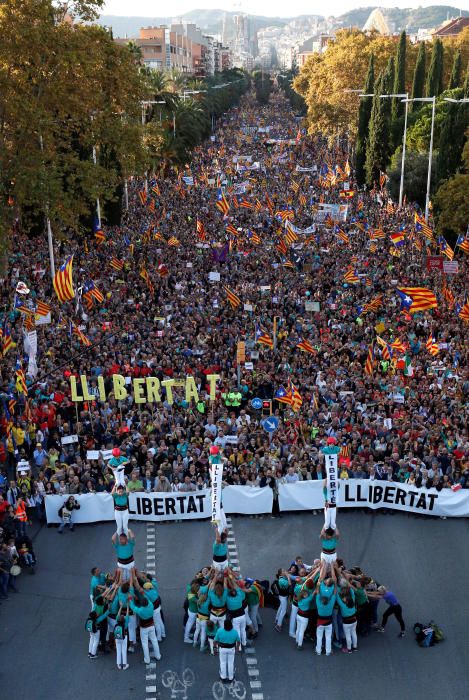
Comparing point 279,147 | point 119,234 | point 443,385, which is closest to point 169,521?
point 443,385

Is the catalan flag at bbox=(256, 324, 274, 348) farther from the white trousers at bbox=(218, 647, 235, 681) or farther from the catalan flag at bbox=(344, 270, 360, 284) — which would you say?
the white trousers at bbox=(218, 647, 235, 681)

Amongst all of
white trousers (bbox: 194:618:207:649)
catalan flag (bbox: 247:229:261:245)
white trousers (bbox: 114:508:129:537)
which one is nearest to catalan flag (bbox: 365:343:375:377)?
white trousers (bbox: 194:618:207:649)

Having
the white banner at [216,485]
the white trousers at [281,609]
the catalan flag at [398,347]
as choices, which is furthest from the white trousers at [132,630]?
the catalan flag at [398,347]

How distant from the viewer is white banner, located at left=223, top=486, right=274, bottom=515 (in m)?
17.4

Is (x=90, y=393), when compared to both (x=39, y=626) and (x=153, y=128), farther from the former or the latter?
(x=153, y=128)

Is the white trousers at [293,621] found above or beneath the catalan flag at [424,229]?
beneath

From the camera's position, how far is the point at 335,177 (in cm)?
5469

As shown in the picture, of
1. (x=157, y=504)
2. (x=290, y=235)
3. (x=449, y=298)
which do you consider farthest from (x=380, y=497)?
(x=290, y=235)

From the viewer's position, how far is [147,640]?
1269 cm

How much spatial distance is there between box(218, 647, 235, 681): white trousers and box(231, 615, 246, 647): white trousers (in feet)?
1.83

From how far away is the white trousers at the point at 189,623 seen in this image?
13070 millimetres

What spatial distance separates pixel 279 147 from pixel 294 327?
2316 inches

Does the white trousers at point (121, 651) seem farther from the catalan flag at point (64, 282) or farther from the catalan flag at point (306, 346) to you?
the catalan flag at point (64, 282)

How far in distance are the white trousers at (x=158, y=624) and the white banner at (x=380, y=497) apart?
16.0ft
